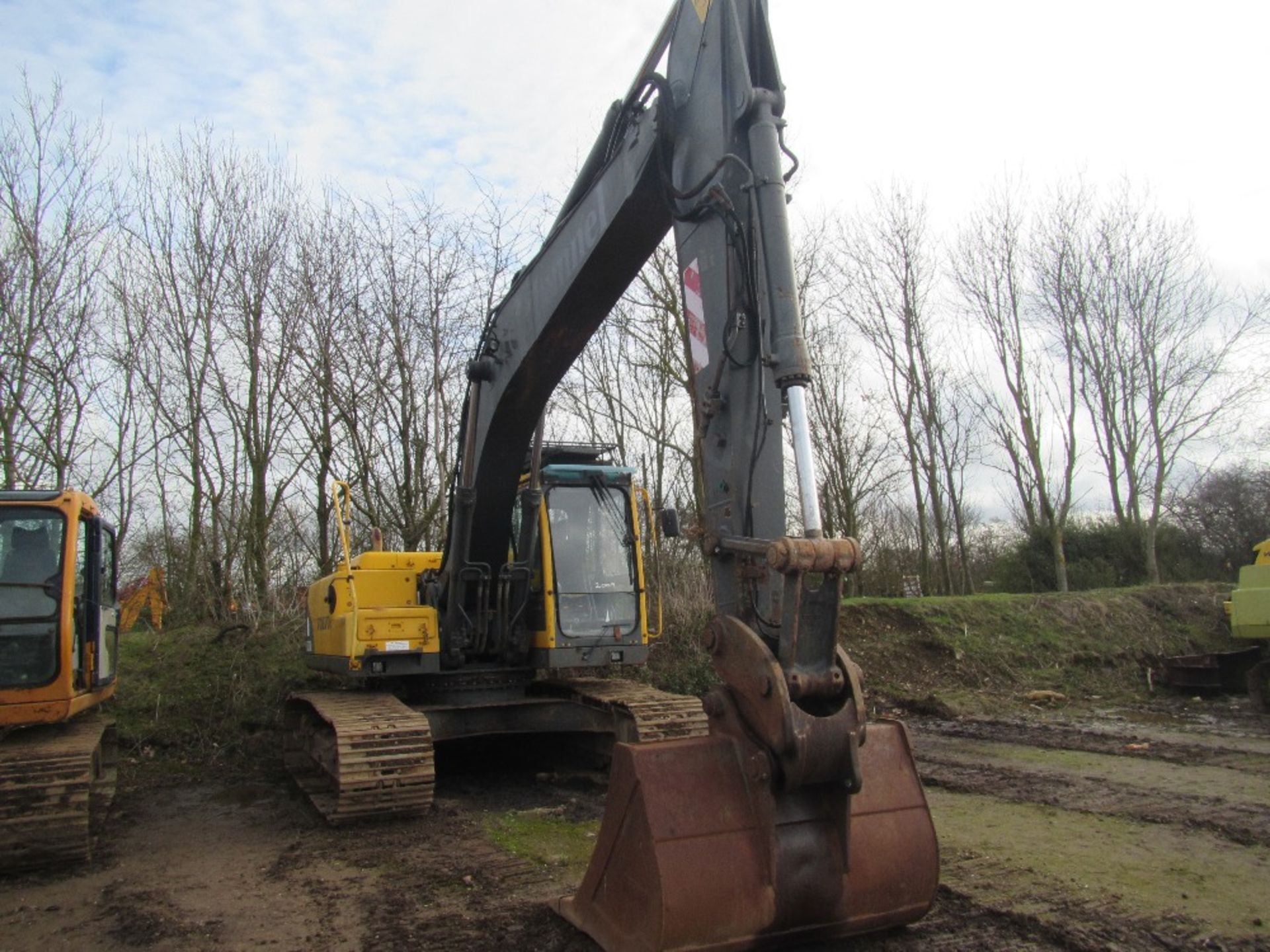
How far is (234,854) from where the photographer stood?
19.3 ft

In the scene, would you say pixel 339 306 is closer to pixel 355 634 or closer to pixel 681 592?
pixel 681 592

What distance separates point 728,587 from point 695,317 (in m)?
1.21

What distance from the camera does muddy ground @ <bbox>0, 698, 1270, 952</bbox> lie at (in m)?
4.12

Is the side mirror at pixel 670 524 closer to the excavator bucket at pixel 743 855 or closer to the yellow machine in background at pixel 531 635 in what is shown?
the yellow machine in background at pixel 531 635

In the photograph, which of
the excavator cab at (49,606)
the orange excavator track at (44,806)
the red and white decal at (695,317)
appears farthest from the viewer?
the excavator cab at (49,606)

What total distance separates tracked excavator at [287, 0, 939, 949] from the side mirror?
110 cm

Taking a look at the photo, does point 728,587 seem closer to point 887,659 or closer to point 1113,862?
point 1113,862

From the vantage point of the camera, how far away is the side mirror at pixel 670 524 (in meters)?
6.24

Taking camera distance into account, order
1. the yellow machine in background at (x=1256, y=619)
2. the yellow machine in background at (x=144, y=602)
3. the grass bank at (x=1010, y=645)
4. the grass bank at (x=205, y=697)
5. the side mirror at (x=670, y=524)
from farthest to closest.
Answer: the grass bank at (x=1010, y=645) → the yellow machine in background at (x=1256, y=619) → the yellow machine in background at (x=144, y=602) → the grass bank at (x=205, y=697) → the side mirror at (x=670, y=524)

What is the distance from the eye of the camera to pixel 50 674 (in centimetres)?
594

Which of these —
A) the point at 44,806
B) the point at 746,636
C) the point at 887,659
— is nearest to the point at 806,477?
the point at 746,636

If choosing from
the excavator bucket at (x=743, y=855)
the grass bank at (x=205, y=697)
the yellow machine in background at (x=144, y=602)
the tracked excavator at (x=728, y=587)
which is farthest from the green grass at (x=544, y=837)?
the yellow machine in background at (x=144, y=602)

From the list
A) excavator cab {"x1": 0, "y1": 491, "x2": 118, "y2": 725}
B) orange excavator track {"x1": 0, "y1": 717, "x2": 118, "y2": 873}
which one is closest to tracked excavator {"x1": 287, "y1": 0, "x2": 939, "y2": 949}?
orange excavator track {"x1": 0, "y1": 717, "x2": 118, "y2": 873}

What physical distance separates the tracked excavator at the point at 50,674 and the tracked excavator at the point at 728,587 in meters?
1.52
